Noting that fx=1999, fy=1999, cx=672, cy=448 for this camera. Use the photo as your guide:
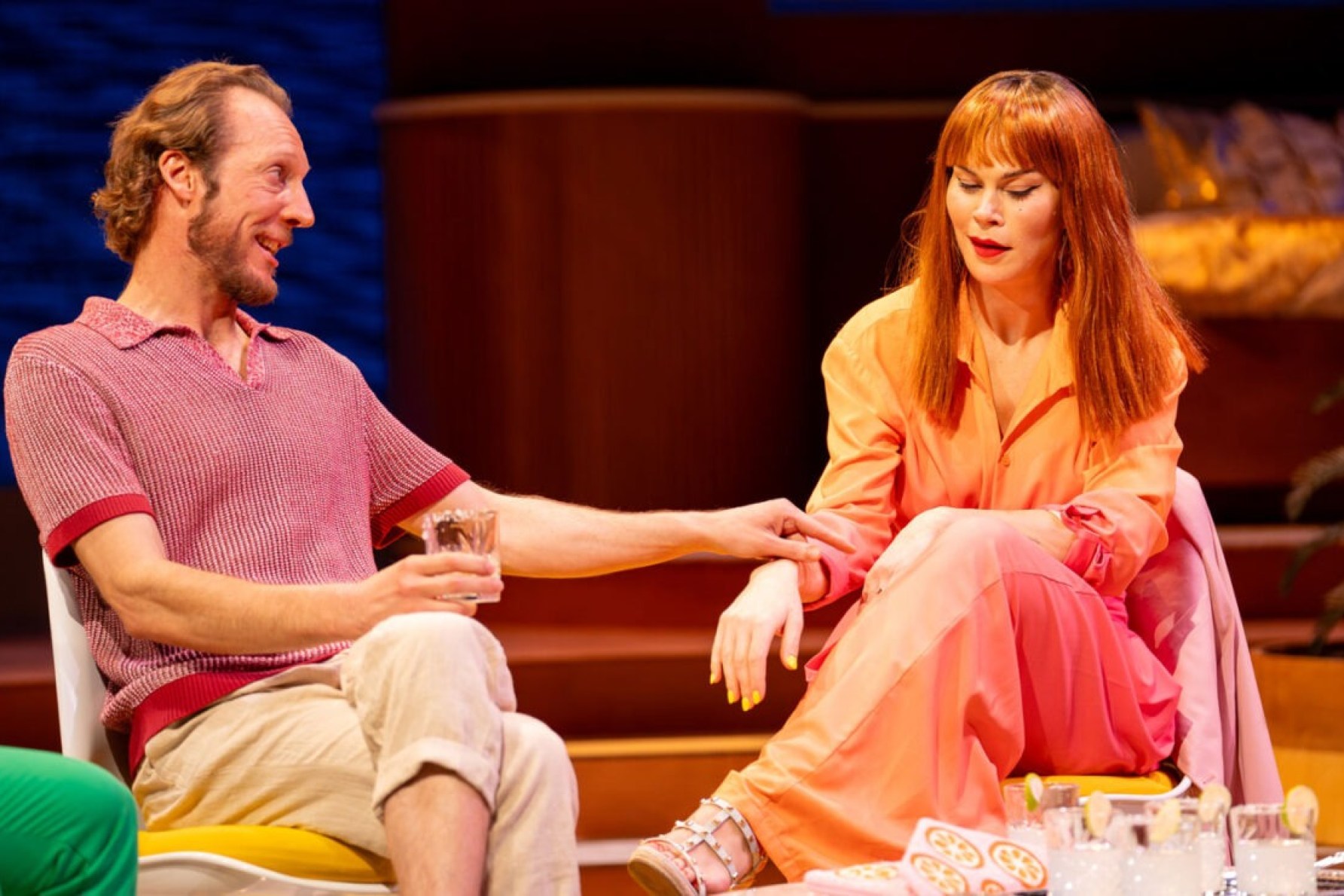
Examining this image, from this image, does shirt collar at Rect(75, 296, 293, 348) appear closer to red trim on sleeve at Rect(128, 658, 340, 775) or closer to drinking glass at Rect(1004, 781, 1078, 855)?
red trim on sleeve at Rect(128, 658, 340, 775)

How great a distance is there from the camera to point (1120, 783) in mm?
2527

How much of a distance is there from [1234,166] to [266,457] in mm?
3856

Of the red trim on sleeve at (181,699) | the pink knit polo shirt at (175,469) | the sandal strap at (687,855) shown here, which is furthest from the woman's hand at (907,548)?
the red trim on sleeve at (181,699)

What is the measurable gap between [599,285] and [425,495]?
2.72 m

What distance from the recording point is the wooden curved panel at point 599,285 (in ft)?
17.6

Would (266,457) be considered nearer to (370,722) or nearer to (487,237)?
A: (370,722)

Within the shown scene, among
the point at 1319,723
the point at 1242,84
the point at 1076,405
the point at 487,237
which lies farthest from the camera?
the point at 1242,84

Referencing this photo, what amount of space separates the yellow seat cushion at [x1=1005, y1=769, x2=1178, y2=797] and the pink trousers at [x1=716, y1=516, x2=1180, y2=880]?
6 centimetres

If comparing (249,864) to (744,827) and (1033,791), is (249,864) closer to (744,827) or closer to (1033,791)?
(744,827)

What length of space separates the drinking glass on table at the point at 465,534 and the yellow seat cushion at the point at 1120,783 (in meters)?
0.77

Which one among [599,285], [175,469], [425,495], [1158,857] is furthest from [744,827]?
[599,285]

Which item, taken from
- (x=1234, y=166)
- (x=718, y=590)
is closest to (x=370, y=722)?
(x=718, y=590)

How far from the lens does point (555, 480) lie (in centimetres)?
545

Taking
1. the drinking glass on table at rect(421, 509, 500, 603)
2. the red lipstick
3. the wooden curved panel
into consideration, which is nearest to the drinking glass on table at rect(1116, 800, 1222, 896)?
the drinking glass on table at rect(421, 509, 500, 603)
